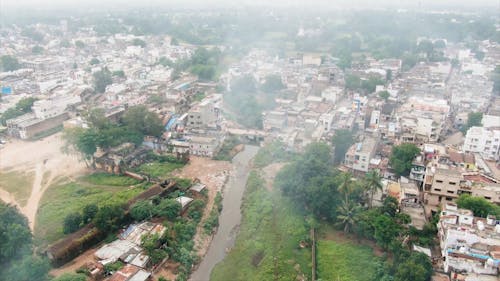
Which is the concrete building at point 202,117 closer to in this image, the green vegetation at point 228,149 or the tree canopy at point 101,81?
the green vegetation at point 228,149

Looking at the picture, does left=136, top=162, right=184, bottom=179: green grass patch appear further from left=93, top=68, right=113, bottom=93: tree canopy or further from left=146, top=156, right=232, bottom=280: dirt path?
left=93, top=68, right=113, bottom=93: tree canopy

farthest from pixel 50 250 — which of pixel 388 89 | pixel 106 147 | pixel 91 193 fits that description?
Answer: pixel 388 89

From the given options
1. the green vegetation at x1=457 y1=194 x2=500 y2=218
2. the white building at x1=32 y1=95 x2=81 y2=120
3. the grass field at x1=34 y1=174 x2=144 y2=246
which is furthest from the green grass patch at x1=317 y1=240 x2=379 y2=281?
the white building at x1=32 y1=95 x2=81 y2=120

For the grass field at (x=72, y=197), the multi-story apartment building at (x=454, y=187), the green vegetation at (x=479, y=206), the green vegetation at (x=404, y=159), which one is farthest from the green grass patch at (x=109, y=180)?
the green vegetation at (x=479, y=206)

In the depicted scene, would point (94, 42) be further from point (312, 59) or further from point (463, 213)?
point (463, 213)

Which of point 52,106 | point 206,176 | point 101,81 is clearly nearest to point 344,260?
point 206,176

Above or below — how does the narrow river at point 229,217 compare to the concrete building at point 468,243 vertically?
below
